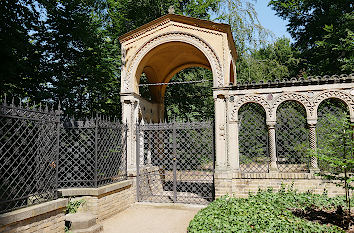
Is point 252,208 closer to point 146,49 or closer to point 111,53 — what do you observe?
point 146,49

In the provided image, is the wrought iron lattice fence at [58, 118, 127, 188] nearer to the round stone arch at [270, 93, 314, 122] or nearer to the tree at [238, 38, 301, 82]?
the round stone arch at [270, 93, 314, 122]

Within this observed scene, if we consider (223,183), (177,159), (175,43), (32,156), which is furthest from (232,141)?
(32,156)

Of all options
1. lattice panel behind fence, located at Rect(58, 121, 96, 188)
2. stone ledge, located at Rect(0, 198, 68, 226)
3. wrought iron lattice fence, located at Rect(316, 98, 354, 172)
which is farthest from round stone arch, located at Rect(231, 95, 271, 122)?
stone ledge, located at Rect(0, 198, 68, 226)

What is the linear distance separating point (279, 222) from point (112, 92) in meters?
11.2

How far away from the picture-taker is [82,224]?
18.2ft

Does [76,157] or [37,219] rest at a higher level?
[76,157]

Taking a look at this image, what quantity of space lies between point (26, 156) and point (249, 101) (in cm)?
613

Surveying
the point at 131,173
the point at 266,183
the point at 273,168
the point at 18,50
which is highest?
the point at 18,50

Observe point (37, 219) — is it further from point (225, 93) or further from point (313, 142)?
point (313, 142)

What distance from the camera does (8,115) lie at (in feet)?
14.6

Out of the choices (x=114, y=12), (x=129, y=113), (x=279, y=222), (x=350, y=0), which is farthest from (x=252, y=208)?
(x=350, y=0)

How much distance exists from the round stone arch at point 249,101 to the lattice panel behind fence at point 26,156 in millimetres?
5066

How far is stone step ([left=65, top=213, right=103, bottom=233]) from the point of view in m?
5.51

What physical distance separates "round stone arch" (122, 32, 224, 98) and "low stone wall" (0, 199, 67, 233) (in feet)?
16.1
